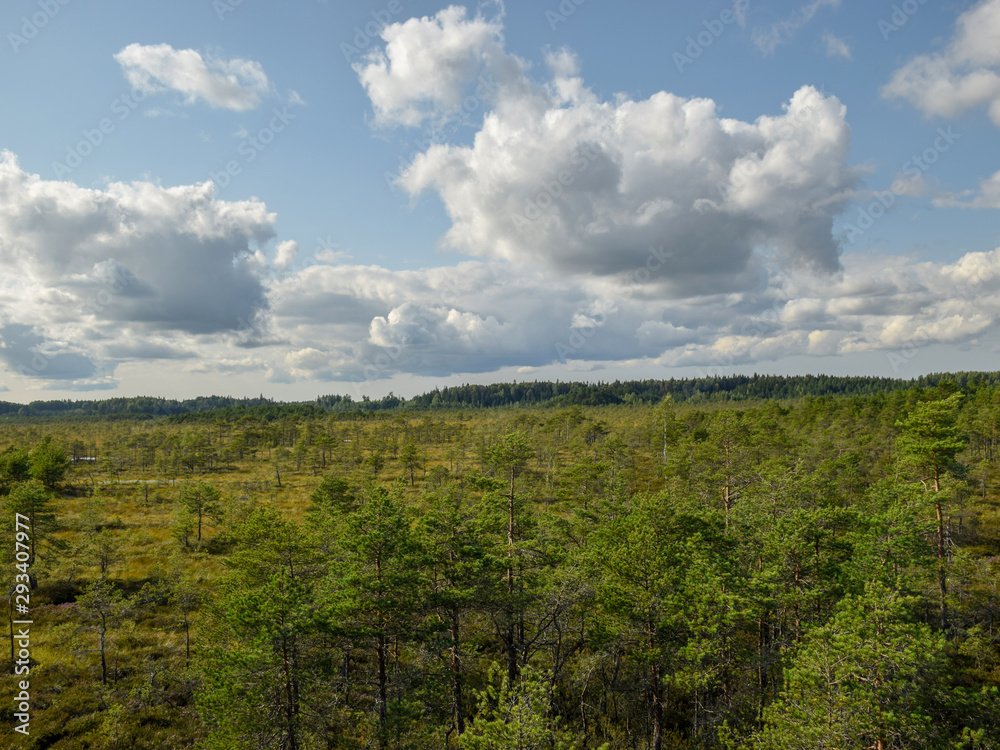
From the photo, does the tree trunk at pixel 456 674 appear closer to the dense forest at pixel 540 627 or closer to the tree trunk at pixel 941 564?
the dense forest at pixel 540 627

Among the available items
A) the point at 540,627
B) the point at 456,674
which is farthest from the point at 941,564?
the point at 456,674

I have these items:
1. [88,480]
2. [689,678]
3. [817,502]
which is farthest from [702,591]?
[88,480]

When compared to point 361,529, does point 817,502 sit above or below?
below

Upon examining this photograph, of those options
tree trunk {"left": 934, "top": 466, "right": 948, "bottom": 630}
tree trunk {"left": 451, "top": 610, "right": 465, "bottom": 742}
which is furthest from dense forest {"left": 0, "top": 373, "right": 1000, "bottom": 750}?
tree trunk {"left": 934, "top": 466, "right": 948, "bottom": 630}

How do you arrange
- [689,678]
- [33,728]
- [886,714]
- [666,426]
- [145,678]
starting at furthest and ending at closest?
[666,426] → [145,678] → [33,728] → [689,678] → [886,714]

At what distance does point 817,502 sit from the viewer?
27703 mm

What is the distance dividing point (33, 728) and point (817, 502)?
1697 inches

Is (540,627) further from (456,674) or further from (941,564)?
(941,564)

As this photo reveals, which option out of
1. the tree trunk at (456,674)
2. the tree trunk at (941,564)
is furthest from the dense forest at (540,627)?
the tree trunk at (941,564)

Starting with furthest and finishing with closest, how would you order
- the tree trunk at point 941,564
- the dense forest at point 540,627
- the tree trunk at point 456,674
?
the tree trunk at point 941,564
the tree trunk at point 456,674
the dense forest at point 540,627

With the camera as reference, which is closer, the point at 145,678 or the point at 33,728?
the point at 33,728

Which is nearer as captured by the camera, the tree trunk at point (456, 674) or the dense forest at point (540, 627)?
the dense forest at point (540, 627)

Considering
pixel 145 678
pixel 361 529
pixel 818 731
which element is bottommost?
pixel 145 678

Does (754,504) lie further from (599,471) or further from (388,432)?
(388,432)
